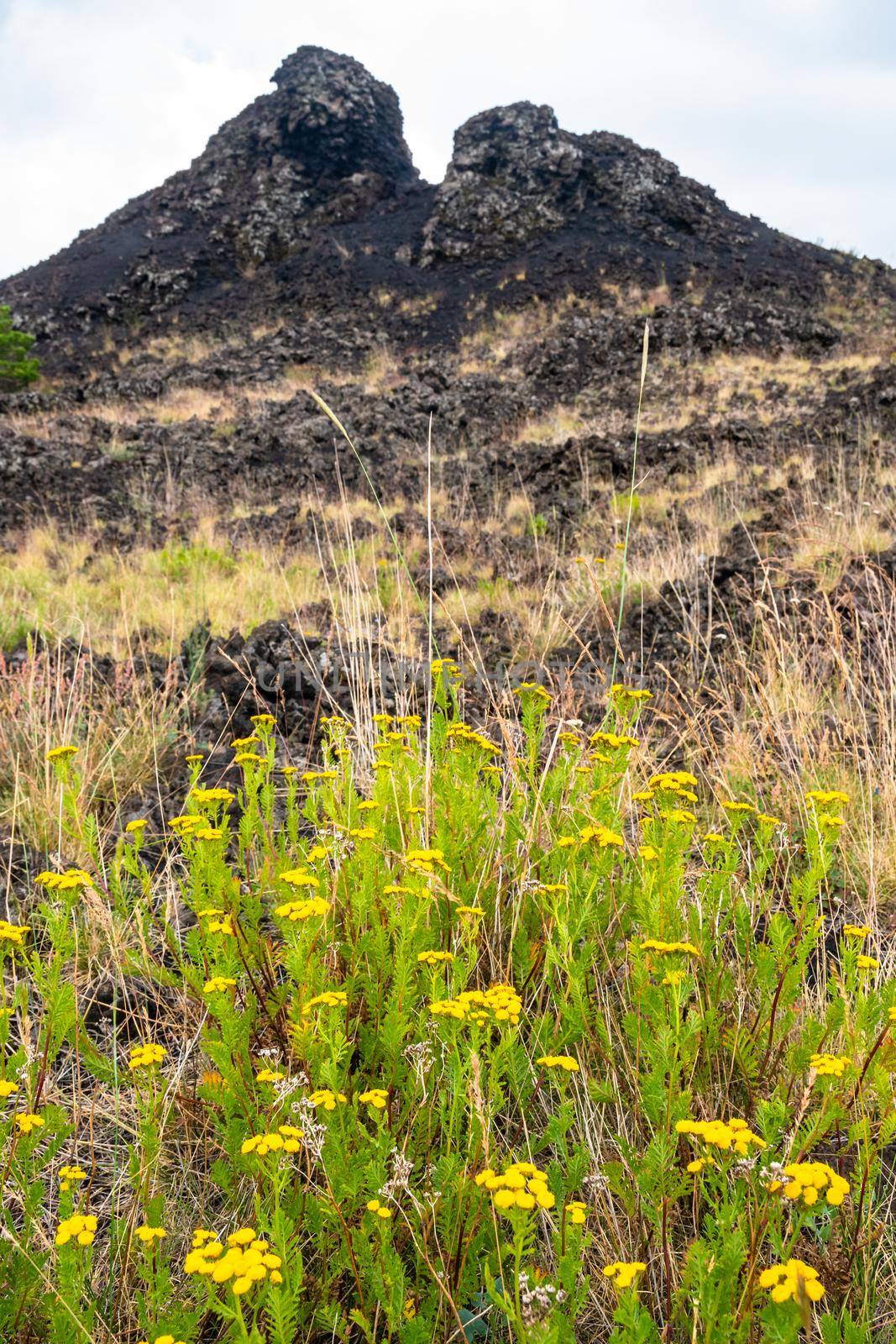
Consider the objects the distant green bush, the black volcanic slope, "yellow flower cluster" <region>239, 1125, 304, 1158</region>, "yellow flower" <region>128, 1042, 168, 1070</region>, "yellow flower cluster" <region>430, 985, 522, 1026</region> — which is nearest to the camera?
"yellow flower cluster" <region>239, 1125, 304, 1158</region>

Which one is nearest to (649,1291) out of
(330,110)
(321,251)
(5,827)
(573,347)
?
(5,827)

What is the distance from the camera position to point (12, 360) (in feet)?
64.5

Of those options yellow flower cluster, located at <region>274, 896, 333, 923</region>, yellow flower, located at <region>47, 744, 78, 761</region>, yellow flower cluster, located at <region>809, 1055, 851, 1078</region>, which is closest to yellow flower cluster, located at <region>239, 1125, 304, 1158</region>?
yellow flower cluster, located at <region>274, 896, 333, 923</region>

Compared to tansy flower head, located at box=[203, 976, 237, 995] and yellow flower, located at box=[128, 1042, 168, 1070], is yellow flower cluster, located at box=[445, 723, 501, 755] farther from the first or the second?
yellow flower, located at box=[128, 1042, 168, 1070]

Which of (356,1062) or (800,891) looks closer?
(800,891)

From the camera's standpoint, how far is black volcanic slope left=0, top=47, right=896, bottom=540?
12430 mm

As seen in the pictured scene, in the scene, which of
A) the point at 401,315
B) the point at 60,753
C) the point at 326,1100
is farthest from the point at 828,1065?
the point at 401,315

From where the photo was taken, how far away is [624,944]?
1.86 meters

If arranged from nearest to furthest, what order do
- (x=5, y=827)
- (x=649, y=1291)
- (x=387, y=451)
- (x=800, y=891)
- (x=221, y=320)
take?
(x=649, y=1291) → (x=800, y=891) → (x=5, y=827) → (x=387, y=451) → (x=221, y=320)

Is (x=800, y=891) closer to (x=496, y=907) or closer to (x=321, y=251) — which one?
(x=496, y=907)

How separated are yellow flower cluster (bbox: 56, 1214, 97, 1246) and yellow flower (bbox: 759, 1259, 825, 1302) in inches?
29.8

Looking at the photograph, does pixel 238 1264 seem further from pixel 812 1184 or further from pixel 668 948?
pixel 668 948

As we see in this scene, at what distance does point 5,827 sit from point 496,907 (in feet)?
6.23

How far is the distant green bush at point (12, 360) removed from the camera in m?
19.0
